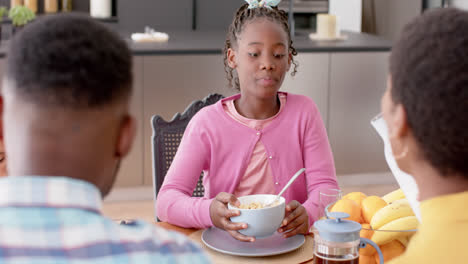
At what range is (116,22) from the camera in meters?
5.28

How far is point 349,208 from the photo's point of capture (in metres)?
1.12

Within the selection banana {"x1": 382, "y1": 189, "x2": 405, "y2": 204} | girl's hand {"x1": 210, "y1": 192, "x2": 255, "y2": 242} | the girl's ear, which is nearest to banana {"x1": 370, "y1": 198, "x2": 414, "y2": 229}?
banana {"x1": 382, "y1": 189, "x2": 405, "y2": 204}

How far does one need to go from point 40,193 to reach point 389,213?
0.68 m

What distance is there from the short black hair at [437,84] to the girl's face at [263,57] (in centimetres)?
81

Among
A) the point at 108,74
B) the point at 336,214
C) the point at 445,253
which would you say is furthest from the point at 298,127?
the point at 108,74

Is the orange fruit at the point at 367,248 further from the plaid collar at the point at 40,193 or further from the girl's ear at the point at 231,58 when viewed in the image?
the girl's ear at the point at 231,58

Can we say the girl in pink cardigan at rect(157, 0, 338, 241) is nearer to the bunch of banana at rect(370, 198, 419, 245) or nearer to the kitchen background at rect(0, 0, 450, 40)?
the bunch of banana at rect(370, 198, 419, 245)

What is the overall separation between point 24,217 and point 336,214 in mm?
550

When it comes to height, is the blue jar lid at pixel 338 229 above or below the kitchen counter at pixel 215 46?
below

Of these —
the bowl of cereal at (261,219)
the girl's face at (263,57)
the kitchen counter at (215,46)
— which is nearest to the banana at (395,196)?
the bowl of cereal at (261,219)

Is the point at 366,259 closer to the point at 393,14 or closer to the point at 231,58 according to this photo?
the point at 231,58

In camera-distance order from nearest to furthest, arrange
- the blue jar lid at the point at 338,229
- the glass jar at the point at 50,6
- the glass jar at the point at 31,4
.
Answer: the blue jar lid at the point at 338,229
the glass jar at the point at 31,4
the glass jar at the point at 50,6

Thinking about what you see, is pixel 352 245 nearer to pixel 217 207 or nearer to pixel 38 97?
pixel 217 207

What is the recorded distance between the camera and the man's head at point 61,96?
1.91 feet
